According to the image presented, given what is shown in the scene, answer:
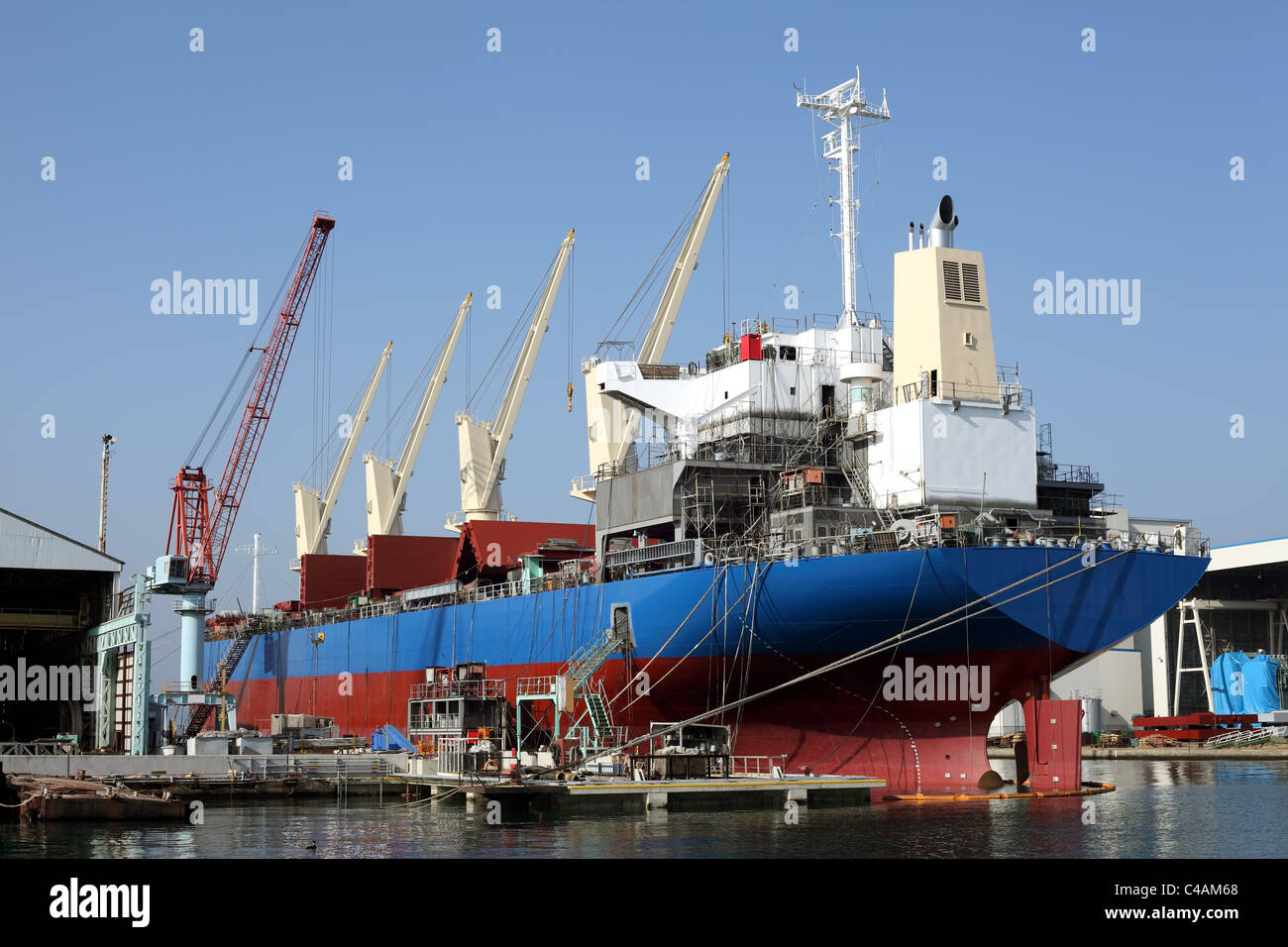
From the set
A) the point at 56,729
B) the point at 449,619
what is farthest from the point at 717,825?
the point at 56,729

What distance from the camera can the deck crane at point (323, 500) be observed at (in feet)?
242

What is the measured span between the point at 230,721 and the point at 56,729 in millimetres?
6957

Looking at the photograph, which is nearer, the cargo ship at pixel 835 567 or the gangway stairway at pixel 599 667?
the cargo ship at pixel 835 567

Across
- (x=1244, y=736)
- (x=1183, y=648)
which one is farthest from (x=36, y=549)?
(x=1183, y=648)

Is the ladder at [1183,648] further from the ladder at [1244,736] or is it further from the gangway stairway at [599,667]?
the gangway stairway at [599,667]

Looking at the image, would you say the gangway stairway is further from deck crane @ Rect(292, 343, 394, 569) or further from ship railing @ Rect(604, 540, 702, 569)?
deck crane @ Rect(292, 343, 394, 569)

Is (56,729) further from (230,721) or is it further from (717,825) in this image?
(717,825)

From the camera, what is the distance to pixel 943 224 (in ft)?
121

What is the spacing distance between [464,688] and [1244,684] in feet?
154

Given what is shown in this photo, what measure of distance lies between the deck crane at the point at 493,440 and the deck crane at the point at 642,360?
8913 millimetres

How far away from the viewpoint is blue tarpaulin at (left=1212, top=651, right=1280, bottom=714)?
71.1 metres

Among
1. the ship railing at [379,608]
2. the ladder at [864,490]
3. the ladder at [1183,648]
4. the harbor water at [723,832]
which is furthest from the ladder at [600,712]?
the ladder at [1183,648]

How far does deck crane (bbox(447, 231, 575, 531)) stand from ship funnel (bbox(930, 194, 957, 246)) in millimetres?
24466
